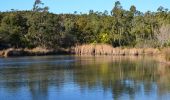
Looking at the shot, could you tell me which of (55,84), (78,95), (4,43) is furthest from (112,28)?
(78,95)

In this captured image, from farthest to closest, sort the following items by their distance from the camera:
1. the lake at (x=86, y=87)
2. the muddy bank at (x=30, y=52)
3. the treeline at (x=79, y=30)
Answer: the treeline at (x=79, y=30)
the muddy bank at (x=30, y=52)
the lake at (x=86, y=87)

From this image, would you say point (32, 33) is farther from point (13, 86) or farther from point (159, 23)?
point (13, 86)

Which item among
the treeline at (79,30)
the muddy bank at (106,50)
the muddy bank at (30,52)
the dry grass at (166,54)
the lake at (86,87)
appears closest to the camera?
the lake at (86,87)

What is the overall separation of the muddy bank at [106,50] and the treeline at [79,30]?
419 centimetres

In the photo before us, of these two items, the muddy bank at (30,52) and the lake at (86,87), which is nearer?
the lake at (86,87)

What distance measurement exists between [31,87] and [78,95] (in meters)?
4.62

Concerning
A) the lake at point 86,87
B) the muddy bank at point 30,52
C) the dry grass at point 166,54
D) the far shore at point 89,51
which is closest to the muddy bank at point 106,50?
the far shore at point 89,51

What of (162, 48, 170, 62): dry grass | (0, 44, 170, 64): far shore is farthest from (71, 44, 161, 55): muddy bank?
(162, 48, 170, 62): dry grass

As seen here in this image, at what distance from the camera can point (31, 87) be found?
2658cm

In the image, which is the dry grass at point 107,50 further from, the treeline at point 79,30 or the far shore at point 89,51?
the treeline at point 79,30

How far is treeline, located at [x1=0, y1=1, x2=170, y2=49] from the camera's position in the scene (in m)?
70.5

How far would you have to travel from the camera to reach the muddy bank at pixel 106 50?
64438 millimetres

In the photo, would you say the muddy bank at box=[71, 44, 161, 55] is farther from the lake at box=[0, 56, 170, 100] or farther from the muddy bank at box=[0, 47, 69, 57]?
the lake at box=[0, 56, 170, 100]

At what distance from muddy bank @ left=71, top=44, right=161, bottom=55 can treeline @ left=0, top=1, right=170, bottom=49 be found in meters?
4.19
